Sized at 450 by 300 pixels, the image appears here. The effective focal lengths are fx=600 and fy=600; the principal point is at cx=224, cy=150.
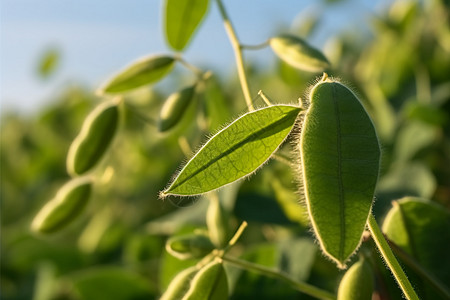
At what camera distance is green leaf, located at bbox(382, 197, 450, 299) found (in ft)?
3.02

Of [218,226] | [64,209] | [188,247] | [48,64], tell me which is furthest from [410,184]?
[48,64]

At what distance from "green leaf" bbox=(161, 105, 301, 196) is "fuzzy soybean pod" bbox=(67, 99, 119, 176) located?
1.65 feet

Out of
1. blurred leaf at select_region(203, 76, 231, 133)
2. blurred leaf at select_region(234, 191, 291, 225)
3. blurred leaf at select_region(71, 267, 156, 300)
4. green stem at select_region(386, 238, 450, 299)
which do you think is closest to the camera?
green stem at select_region(386, 238, 450, 299)

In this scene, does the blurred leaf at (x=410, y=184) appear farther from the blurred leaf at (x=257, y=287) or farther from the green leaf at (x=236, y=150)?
the green leaf at (x=236, y=150)

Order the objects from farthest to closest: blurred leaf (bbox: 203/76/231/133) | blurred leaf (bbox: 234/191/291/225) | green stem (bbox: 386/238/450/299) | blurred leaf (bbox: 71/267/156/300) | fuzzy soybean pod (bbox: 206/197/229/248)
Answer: blurred leaf (bbox: 71/267/156/300) < blurred leaf (bbox: 234/191/291/225) < blurred leaf (bbox: 203/76/231/133) < fuzzy soybean pod (bbox: 206/197/229/248) < green stem (bbox: 386/238/450/299)

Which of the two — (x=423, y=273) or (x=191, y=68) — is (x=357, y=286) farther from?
(x=191, y=68)

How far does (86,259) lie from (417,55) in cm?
130

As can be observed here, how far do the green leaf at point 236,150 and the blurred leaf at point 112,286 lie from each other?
0.93 metres

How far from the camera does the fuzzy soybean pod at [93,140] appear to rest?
43.3 inches

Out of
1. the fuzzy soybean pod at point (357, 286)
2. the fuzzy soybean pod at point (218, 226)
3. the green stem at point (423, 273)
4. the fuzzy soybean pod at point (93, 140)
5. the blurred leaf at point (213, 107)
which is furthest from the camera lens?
the blurred leaf at point (213, 107)

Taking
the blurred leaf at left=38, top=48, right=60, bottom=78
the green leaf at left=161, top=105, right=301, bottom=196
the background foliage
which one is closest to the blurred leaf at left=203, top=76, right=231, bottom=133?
the background foliage

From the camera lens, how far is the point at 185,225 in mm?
1427

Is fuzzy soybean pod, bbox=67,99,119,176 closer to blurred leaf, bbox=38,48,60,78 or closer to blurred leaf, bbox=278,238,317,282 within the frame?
A: blurred leaf, bbox=278,238,317,282

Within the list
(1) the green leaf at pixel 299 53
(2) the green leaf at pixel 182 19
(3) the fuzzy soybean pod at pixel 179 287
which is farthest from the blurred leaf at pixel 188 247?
(2) the green leaf at pixel 182 19
